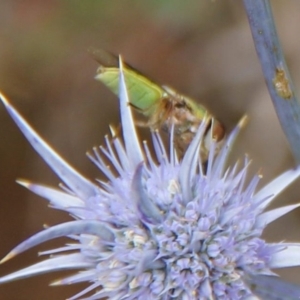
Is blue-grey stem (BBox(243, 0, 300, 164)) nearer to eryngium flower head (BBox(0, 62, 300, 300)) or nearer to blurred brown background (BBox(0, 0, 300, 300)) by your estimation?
eryngium flower head (BBox(0, 62, 300, 300))

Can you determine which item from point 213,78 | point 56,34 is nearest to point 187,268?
point 213,78

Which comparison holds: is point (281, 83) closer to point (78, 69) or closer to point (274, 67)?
point (274, 67)

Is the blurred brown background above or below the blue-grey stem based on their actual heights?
above

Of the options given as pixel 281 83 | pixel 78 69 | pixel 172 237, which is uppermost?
pixel 78 69

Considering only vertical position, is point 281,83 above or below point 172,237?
above

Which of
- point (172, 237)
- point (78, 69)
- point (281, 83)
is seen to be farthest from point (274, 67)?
point (78, 69)

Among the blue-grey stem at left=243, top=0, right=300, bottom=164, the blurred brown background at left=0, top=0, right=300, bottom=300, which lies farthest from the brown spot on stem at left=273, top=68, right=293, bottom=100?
the blurred brown background at left=0, top=0, right=300, bottom=300

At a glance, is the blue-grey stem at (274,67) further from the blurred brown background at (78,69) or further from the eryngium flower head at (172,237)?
the blurred brown background at (78,69)

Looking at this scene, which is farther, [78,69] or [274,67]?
[78,69]
